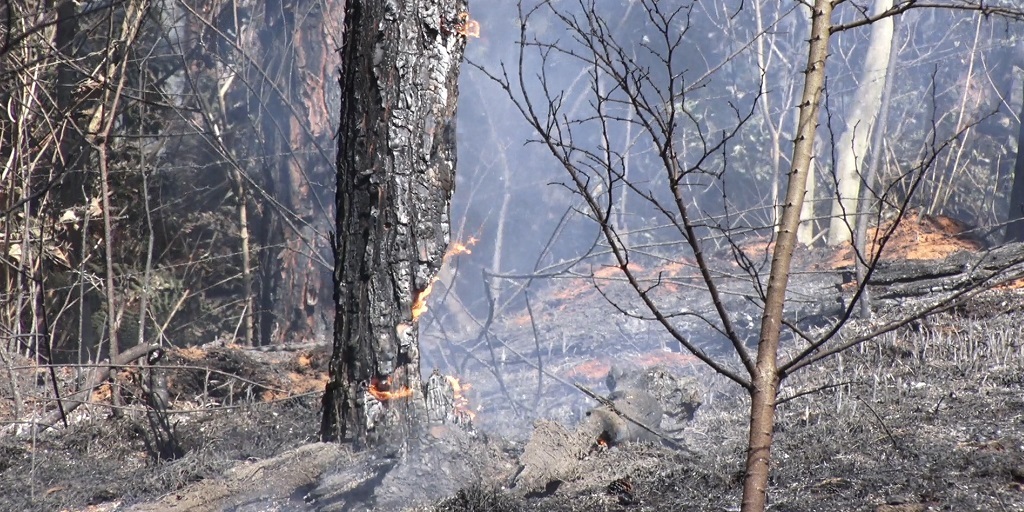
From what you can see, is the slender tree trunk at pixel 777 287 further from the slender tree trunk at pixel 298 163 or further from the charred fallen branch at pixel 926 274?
the slender tree trunk at pixel 298 163

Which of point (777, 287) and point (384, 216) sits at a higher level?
point (384, 216)

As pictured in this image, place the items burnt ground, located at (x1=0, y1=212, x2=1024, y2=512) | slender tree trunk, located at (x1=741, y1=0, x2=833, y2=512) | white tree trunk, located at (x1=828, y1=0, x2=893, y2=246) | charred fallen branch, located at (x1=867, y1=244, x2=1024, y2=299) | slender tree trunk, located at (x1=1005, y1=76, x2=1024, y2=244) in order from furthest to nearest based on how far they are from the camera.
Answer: white tree trunk, located at (x1=828, y1=0, x2=893, y2=246)
slender tree trunk, located at (x1=1005, y1=76, x2=1024, y2=244)
charred fallen branch, located at (x1=867, y1=244, x2=1024, y2=299)
burnt ground, located at (x1=0, y1=212, x2=1024, y2=512)
slender tree trunk, located at (x1=741, y1=0, x2=833, y2=512)

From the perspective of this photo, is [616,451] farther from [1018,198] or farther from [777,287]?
[1018,198]

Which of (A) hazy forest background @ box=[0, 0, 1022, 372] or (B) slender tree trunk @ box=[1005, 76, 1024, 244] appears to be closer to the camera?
(A) hazy forest background @ box=[0, 0, 1022, 372]

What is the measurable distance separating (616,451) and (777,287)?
2.67 meters

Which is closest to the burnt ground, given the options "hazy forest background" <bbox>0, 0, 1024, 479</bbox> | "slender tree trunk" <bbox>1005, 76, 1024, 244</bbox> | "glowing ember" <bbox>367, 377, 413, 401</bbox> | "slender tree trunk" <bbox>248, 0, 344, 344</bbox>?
"glowing ember" <bbox>367, 377, 413, 401</bbox>

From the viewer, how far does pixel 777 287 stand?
1.83 meters

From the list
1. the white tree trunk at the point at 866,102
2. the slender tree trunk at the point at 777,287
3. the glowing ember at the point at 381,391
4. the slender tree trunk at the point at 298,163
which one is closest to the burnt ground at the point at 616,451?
the slender tree trunk at the point at 777,287

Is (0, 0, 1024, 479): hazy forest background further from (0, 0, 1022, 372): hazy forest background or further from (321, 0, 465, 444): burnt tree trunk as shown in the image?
(321, 0, 465, 444): burnt tree trunk

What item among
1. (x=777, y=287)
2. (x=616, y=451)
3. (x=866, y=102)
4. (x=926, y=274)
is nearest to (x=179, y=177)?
(x=616, y=451)

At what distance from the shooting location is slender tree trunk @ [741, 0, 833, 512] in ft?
5.88

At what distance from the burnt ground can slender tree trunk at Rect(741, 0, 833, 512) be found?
161 millimetres

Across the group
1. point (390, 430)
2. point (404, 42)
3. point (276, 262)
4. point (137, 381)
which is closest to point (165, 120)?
point (276, 262)

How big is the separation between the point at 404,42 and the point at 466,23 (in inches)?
19.4
